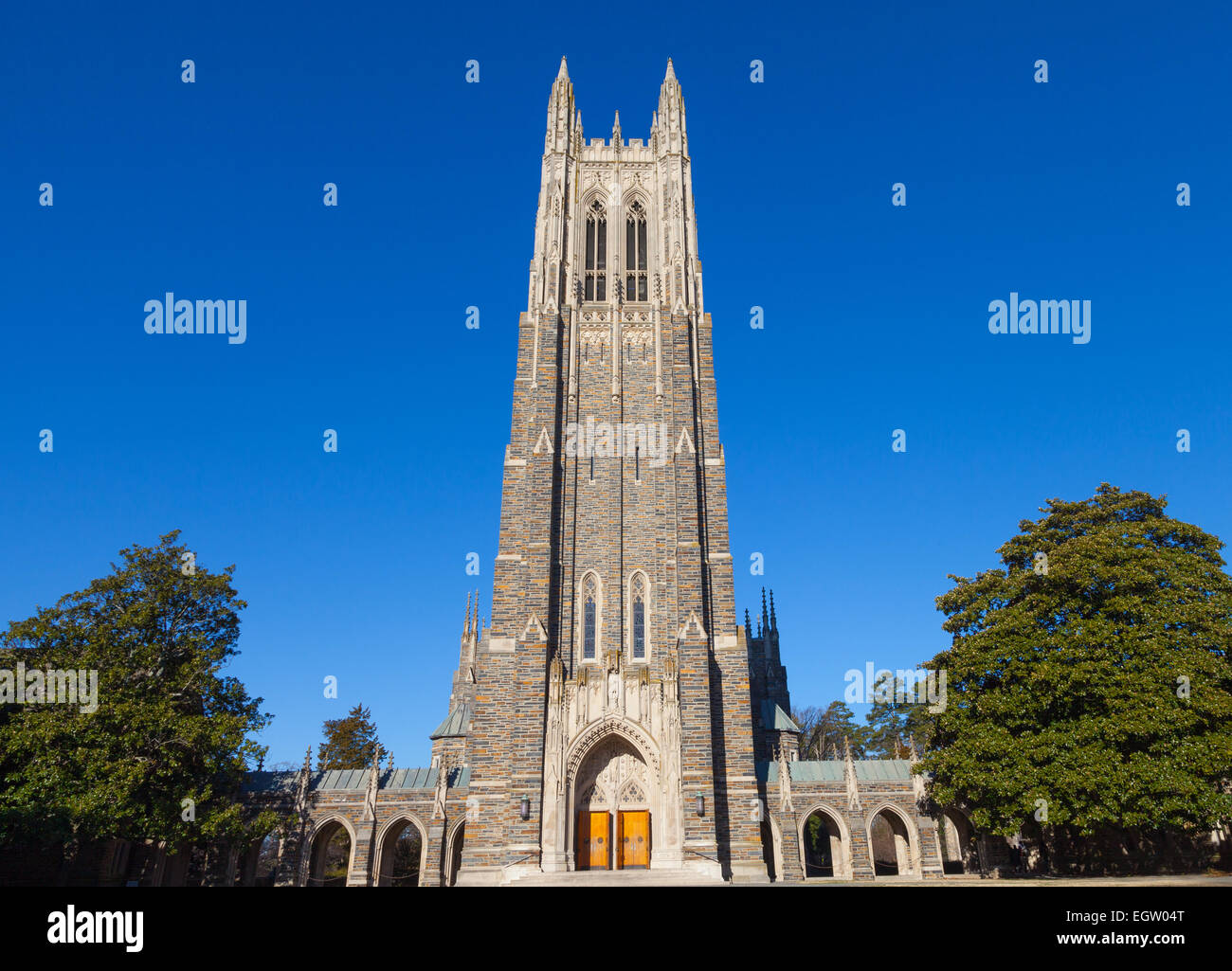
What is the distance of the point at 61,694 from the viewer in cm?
2420

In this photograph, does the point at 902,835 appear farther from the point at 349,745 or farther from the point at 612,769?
the point at 349,745

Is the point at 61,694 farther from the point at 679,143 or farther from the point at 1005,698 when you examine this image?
the point at 679,143

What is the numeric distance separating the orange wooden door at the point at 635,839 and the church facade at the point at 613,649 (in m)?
0.06

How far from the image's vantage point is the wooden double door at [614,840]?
2589cm

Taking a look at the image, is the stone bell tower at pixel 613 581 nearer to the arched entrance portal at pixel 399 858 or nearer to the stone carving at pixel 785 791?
the stone carving at pixel 785 791

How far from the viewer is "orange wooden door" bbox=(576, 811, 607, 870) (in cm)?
2589

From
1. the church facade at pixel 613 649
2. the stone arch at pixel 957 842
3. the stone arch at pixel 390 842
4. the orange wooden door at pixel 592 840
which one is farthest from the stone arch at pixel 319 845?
the stone arch at pixel 957 842

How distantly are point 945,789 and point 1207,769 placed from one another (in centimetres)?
766

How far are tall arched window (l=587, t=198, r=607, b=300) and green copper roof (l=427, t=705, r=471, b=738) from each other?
22.0m

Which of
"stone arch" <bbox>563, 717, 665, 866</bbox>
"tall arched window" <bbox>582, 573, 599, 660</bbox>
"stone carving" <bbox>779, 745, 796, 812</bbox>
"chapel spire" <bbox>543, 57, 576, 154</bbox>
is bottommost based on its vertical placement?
"stone carving" <bbox>779, 745, 796, 812</bbox>

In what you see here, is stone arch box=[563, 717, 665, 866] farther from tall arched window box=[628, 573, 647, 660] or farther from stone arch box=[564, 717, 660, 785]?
tall arched window box=[628, 573, 647, 660]

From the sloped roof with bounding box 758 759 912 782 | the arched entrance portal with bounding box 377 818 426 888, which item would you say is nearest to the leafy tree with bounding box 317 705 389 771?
the arched entrance portal with bounding box 377 818 426 888

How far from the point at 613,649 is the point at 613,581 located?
2.56 meters
